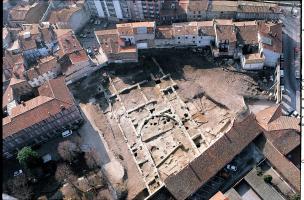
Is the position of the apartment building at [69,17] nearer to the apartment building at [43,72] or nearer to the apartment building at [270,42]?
the apartment building at [43,72]

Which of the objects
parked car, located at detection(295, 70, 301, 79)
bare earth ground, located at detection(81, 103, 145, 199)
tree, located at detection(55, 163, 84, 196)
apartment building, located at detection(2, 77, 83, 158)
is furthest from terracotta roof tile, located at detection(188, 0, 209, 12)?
tree, located at detection(55, 163, 84, 196)

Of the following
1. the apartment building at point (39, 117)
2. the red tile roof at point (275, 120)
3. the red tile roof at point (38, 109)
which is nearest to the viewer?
the red tile roof at point (275, 120)

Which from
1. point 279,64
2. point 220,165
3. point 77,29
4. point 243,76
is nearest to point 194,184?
point 220,165

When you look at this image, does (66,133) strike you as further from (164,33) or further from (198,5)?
(198,5)

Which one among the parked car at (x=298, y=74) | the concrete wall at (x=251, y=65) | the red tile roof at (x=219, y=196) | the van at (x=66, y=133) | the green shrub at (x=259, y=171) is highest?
the concrete wall at (x=251, y=65)

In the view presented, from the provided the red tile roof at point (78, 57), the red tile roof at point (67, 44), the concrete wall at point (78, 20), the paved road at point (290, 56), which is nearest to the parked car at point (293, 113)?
the paved road at point (290, 56)

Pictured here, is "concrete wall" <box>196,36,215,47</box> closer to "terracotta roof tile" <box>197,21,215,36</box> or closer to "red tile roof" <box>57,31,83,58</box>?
"terracotta roof tile" <box>197,21,215,36</box>

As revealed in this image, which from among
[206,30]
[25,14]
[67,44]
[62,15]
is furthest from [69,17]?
[206,30]
